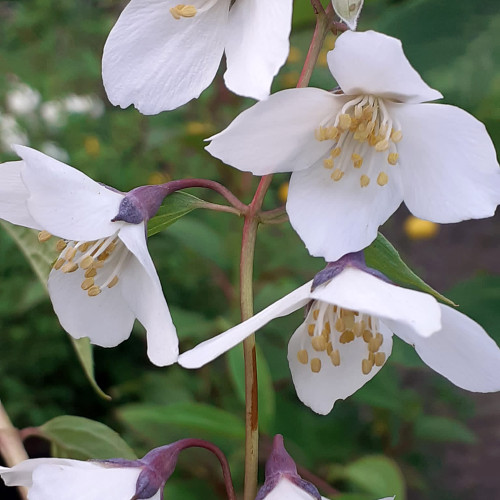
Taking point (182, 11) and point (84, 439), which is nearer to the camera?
point (182, 11)

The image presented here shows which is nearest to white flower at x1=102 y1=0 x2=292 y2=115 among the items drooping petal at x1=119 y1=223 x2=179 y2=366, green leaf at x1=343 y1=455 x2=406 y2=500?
drooping petal at x1=119 y1=223 x2=179 y2=366

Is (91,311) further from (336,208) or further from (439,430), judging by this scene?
(439,430)

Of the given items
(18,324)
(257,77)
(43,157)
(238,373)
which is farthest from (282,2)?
(18,324)

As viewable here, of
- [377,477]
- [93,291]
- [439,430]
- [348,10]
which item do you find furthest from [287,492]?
[439,430]

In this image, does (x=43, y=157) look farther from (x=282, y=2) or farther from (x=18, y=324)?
(x=18, y=324)

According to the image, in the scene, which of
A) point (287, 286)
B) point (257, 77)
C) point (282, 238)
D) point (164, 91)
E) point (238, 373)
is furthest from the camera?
point (282, 238)

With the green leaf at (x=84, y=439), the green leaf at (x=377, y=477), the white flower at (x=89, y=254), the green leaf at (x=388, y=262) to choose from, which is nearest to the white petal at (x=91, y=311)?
the white flower at (x=89, y=254)
